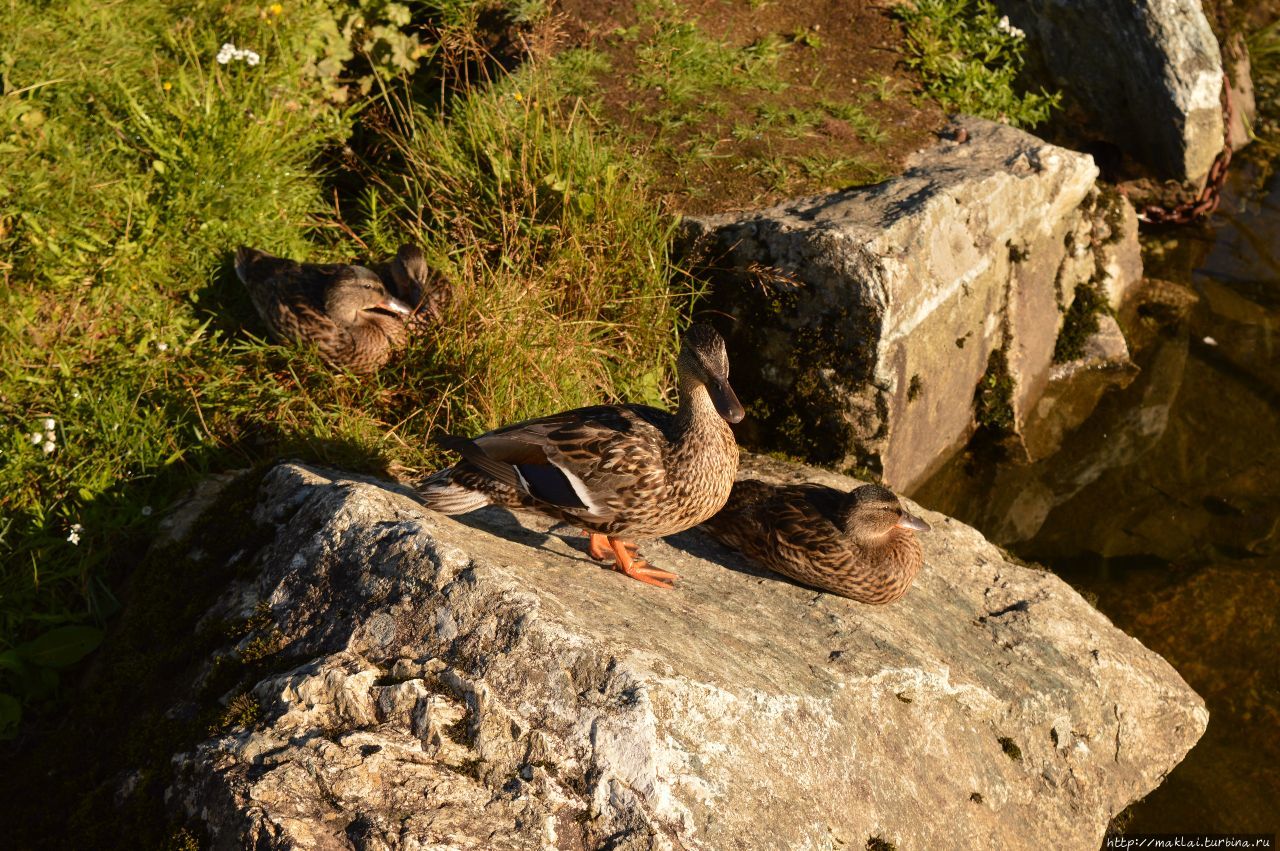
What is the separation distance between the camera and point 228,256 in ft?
19.8

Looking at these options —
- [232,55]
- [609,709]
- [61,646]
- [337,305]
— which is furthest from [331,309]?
[609,709]

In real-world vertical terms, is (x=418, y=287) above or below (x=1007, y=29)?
below

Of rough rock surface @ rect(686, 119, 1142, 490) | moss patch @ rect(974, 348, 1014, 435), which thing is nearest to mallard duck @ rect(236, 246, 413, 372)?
rough rock surface @ rect(686, 119, 1142, 490)

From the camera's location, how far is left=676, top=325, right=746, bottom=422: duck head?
13.6ft

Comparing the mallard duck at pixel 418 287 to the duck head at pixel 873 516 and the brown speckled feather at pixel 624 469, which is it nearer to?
the brown speckled feather at pixel 624 469

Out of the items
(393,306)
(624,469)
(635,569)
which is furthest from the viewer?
(393,306)

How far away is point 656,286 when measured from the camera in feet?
19.9

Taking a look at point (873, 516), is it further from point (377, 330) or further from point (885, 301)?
point (377, 330)

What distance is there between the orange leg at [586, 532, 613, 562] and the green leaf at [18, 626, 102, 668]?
183cm

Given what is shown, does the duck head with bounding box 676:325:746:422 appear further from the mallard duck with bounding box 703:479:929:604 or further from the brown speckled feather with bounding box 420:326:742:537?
the mallard duck with bounding box 703:479:929:604

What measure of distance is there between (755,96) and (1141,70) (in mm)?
3138

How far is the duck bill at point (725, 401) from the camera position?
4.10 metres

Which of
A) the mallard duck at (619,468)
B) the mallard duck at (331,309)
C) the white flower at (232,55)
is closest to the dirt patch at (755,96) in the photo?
the mallard duck at (331,309)

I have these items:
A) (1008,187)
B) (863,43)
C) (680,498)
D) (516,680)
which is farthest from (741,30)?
(516,680)
